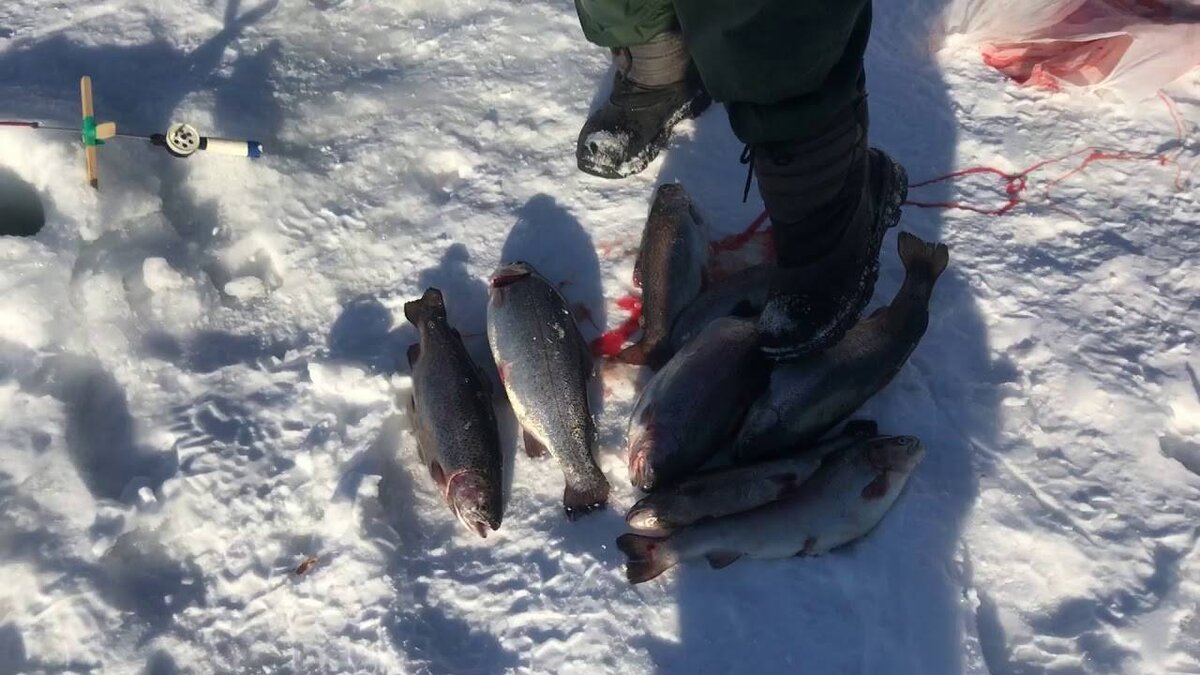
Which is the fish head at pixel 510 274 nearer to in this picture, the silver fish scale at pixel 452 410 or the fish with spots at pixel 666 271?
the silver fish scale at pixel 452 410

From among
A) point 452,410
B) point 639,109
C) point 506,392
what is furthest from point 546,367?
point 639,109

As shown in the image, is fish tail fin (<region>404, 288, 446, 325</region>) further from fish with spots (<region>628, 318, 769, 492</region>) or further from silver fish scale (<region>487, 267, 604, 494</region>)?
fish with spots (<region>628, 318, 769, 492</region>)

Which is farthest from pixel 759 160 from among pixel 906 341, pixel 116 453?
pixel 116 453

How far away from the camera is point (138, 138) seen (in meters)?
3.30

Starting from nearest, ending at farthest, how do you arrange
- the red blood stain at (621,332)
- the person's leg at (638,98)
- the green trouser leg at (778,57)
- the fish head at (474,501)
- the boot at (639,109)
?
the green trouser leg at (778,57) < the fish head at (474,501) < the red blood stain at (621,332) < the person's leg at (638,98) < the boot at (639,109)

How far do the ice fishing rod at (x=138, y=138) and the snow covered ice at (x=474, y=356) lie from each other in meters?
0.07

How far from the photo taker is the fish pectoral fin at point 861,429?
2.67 meters

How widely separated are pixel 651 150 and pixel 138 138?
2030mm

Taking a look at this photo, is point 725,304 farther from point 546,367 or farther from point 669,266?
point 546,367

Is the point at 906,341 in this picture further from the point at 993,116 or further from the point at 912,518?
the point at 993,116

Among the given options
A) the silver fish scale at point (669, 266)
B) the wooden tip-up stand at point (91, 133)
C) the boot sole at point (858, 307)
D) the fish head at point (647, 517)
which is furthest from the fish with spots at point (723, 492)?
the wooden tip-up stand at point (91, 133)

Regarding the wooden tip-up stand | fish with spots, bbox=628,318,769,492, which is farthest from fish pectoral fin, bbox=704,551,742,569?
the wooden tip-up stand

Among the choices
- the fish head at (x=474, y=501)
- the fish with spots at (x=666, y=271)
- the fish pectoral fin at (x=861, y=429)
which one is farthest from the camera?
the fish with spots at (x=666, y=271)

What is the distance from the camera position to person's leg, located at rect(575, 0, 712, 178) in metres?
3.12
